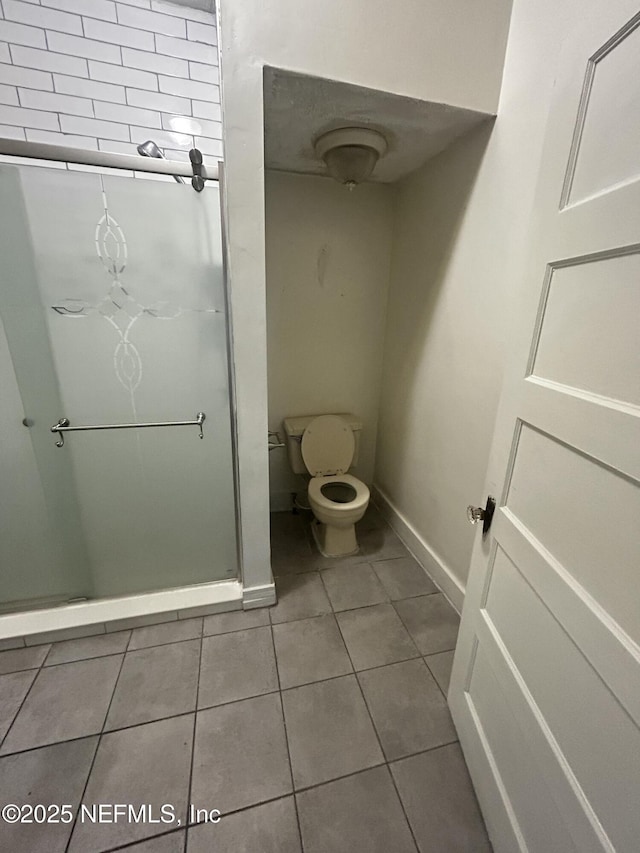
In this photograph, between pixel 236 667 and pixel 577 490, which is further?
pixel 236 667

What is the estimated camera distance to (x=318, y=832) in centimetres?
94

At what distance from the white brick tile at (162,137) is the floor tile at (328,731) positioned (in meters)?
2.49

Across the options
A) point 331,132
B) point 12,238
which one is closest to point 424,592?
point 331,132

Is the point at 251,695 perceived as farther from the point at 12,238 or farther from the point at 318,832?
the point at 12,238

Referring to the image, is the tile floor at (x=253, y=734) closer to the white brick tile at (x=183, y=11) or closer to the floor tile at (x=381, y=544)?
the floor tile at (x=381, y=544)

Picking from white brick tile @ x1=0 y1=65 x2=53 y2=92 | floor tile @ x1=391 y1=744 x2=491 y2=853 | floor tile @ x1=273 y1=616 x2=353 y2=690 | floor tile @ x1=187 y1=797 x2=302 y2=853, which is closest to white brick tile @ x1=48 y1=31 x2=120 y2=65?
white brick tile @ x1=0 y1=65 x2=53 y2=92

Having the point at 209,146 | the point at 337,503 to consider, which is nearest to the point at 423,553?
the point at 337,503

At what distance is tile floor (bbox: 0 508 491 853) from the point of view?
0.94 m

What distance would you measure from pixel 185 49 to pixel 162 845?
2953mm

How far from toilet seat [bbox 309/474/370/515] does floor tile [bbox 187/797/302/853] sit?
1.10 metres

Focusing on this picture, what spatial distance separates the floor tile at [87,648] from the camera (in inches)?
54.8

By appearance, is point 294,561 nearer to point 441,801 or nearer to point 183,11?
point 441,801

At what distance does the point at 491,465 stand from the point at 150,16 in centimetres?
237

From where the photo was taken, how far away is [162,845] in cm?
91
